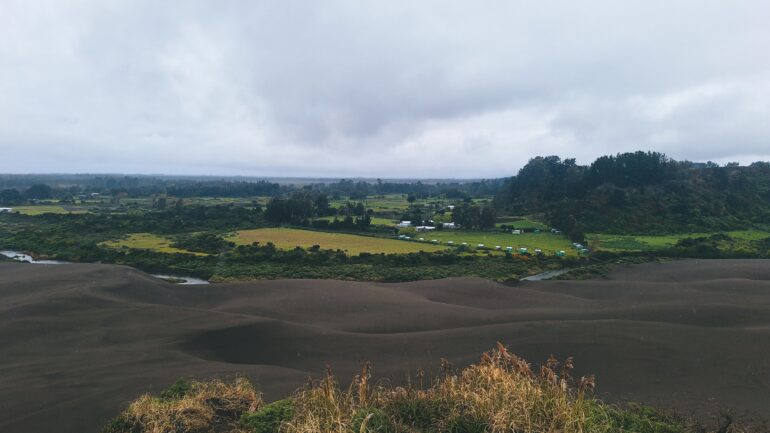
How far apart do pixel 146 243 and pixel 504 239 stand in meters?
46.6

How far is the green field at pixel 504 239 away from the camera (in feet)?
172

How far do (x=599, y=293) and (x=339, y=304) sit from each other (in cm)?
1894

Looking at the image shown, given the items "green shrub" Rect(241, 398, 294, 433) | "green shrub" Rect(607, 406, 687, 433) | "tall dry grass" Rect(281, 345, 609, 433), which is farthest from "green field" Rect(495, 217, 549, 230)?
"green shrub" Rect(241, 398, 294, 433)

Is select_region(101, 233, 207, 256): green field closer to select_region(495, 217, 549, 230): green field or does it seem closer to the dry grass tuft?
the dry grass tuft

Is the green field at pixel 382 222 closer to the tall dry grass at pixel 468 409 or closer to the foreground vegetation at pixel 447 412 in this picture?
the foreground vegetation at pixel 447 412

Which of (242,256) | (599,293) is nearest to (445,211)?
(242,256)

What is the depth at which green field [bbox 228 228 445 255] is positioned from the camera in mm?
51219

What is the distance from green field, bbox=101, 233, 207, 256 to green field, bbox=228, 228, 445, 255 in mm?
7609

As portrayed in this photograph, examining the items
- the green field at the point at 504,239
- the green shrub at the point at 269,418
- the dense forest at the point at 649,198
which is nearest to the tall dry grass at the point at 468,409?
the green shrub at the point at 269,418

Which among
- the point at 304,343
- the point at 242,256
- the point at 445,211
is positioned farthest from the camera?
the point at 445,211

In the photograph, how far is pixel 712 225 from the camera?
6456 cm

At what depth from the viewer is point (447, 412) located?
7.55 m

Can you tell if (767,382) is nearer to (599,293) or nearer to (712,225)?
(599,293)

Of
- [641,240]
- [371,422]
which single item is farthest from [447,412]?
[641,240]
